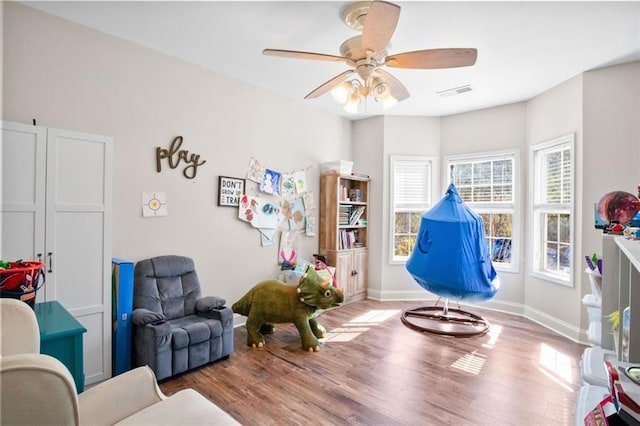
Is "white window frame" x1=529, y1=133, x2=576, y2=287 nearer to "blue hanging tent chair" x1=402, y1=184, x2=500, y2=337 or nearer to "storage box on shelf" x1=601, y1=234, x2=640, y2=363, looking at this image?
"blue hanging tent chair" x1=402, y1=184, x2=500, y2=337

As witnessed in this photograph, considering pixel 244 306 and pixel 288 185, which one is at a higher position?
pixel 288 185

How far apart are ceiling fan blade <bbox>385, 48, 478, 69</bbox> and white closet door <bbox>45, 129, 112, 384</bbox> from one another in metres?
2.17

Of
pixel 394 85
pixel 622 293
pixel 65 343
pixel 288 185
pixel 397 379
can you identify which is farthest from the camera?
pixel 288 185

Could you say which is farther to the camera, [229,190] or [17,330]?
[229,190]

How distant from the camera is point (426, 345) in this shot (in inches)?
127

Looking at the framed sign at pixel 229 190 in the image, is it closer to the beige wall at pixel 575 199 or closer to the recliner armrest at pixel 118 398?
the recliner armrest at pixel 118 398

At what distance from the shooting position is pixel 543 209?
400 cm

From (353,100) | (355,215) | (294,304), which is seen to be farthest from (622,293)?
(355,215)

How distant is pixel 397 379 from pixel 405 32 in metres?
2.76

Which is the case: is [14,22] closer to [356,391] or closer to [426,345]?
[356,391]

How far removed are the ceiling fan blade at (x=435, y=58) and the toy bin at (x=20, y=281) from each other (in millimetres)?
2498

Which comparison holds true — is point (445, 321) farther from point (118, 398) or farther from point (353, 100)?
point (118, 398)

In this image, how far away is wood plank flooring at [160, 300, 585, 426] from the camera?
2121 mm

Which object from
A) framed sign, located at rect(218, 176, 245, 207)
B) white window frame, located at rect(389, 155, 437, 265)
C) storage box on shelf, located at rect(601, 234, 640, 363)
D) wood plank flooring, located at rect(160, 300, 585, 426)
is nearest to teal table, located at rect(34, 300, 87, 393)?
wood plank flooring, located at rect(160, 300, 585, 426)
